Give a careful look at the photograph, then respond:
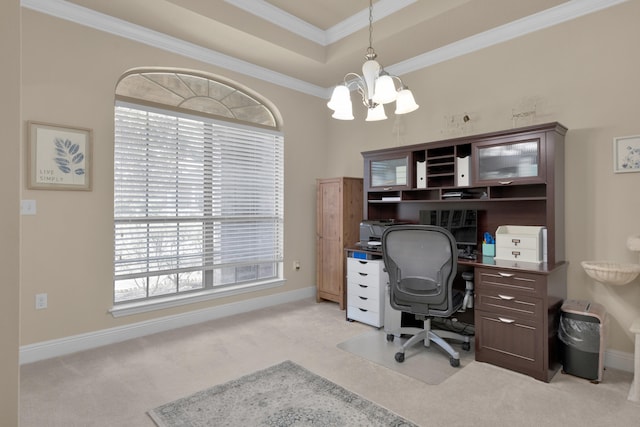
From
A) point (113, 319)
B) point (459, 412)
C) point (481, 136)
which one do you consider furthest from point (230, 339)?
point (481, 136)

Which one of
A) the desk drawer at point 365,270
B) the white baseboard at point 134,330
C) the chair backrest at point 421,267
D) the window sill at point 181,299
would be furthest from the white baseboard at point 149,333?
the chair backrest at point 421,267

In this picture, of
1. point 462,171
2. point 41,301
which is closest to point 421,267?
point 462,171

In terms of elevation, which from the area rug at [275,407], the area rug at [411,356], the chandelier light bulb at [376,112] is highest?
the chandelier light bulb at [376,112]

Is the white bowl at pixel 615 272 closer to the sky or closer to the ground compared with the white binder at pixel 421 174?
closer to the ground

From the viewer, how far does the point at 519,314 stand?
2551 millimetres

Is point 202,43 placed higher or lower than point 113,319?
higher

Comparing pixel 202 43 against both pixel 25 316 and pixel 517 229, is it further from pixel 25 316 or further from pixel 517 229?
pixel 517 229

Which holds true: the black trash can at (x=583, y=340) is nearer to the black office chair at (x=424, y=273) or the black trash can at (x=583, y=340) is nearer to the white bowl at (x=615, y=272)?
the white bowl at (x=615, y=272)

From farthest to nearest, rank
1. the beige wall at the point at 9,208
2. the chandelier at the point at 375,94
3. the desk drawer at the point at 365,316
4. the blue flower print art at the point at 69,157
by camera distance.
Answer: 1. the desk drawer at the point at 365,316
2. the blue flower print art at the point at 69,157
3. the chandelier at the point at 375,94
4. the beige wall at the point at 9,208

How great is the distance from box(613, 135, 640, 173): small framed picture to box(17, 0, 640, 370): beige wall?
0.05 metres

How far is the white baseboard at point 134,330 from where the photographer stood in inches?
110

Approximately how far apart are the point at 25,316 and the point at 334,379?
2452mm

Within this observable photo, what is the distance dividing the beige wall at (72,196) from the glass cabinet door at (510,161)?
121 inches

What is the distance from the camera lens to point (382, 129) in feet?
14.1
